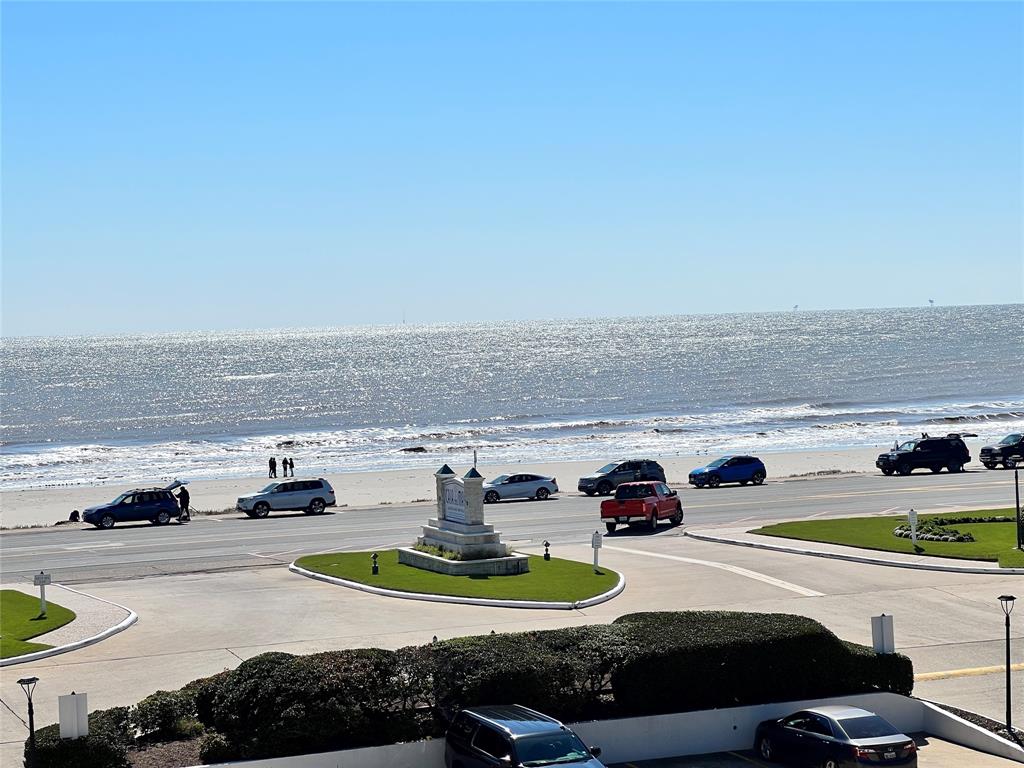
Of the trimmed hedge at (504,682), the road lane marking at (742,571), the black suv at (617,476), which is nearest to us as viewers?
the trimmed hedge at (504,682)

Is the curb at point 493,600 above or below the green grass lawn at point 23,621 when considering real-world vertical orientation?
below

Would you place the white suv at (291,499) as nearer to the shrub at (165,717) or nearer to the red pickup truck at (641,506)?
the red pickup truck at (641,506)

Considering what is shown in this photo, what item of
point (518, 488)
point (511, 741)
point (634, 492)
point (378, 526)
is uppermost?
point (634, 492)

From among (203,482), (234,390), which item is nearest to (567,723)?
(203,482)

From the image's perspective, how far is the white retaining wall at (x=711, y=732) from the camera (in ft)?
57.0

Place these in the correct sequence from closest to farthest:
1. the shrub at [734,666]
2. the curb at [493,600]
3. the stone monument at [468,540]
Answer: the shrub at [734,666] → the curb at [493,600] → the stone monument at [468,540]

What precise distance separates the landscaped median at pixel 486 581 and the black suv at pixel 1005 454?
31.4 m

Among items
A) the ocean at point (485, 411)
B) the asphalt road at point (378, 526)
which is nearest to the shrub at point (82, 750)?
the asphalt road at point (378, 526)

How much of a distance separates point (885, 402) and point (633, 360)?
264 feet

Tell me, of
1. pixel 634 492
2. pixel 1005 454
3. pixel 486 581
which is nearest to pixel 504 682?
pixel 486 581

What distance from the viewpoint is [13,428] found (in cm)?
11512

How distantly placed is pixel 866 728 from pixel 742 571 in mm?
15434

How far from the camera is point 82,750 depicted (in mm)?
15609

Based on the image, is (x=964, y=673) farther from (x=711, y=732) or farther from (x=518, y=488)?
(x=518, y=488)
